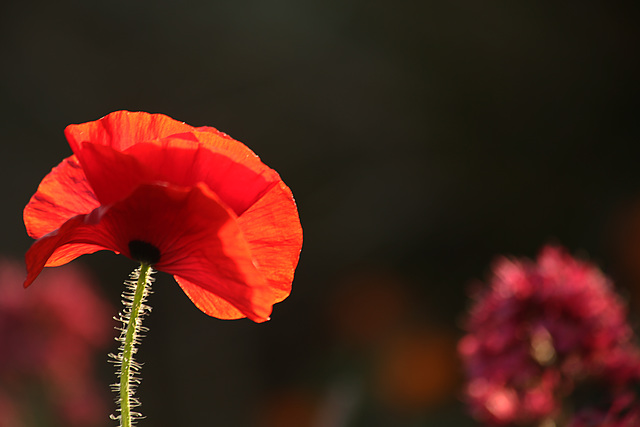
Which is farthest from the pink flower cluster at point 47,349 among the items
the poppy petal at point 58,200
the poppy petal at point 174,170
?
the poppy petal at point 174,170

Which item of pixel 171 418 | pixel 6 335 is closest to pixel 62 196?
pixel 6 335

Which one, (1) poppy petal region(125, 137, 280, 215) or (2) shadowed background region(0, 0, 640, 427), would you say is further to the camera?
(2) shadowed background region(0, 0, 640, 427)

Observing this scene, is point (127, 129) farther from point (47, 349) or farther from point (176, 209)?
point (47, 349)

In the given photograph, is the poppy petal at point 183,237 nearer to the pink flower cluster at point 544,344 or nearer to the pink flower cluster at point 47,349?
the pink flower cluster at point 544,344

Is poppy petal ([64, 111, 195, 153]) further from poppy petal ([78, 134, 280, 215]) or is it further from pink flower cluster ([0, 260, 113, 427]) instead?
pink flower cluster ([0, 260, 113, 427])

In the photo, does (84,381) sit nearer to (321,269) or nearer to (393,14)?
(321,269)

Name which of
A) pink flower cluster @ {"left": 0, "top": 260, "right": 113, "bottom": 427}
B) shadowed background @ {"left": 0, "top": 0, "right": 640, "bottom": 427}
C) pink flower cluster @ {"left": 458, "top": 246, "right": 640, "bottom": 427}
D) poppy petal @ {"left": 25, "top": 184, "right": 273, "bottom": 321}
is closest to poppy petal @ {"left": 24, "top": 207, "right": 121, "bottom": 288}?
poppy petal @ {"left": 25, "top": 184, "right": 273, "bottom": 321}
